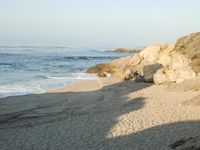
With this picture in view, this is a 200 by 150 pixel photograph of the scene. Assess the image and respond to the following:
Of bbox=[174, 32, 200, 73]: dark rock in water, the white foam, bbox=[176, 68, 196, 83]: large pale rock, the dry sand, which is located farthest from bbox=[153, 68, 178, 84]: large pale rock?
the white foam

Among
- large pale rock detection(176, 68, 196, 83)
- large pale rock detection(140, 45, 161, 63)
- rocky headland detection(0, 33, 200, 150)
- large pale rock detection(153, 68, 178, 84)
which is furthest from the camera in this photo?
large pale rock detection(140, 45, 161, 63)

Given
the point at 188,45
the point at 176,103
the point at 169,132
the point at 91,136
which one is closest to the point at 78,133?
the point at 91,136

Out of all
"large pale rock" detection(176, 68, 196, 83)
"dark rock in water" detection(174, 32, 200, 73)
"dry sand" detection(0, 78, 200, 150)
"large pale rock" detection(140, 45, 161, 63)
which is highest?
"dark rock in water" detection(174, 32, 200, 73)

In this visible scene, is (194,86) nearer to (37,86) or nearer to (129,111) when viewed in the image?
(129,111)

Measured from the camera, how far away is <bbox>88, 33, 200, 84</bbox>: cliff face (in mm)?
23672

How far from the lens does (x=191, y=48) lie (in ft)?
83.5

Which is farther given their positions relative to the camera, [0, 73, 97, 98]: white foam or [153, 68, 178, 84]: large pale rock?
[153, 68, 178, 84]: large pale rock

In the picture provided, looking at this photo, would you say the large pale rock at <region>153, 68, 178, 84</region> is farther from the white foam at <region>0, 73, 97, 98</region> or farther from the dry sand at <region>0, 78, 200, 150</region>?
the white foam at <region>0, 73, 97, 98</region>

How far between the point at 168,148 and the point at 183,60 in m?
15.4

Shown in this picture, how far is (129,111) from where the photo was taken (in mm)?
15172

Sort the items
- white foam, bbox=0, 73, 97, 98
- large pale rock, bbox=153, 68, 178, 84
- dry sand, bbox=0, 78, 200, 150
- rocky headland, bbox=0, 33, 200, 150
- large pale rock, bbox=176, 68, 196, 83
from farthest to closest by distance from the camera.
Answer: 1. large pale rock, bbox=153, 68, 178, 84
2. large pale rock, bbox=176, 68, 196, 83
3. white foam, bbox=0, 73, 97, 98
4. rocky headland, bbox=0, 33, 200, 150
5. dry sand, bbox=0, 78, 200, 150

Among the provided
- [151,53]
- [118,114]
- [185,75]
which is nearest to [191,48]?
[185,75]

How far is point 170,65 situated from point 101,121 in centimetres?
1272

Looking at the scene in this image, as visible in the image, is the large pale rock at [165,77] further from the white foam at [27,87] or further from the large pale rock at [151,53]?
the white foam at [27,87]
